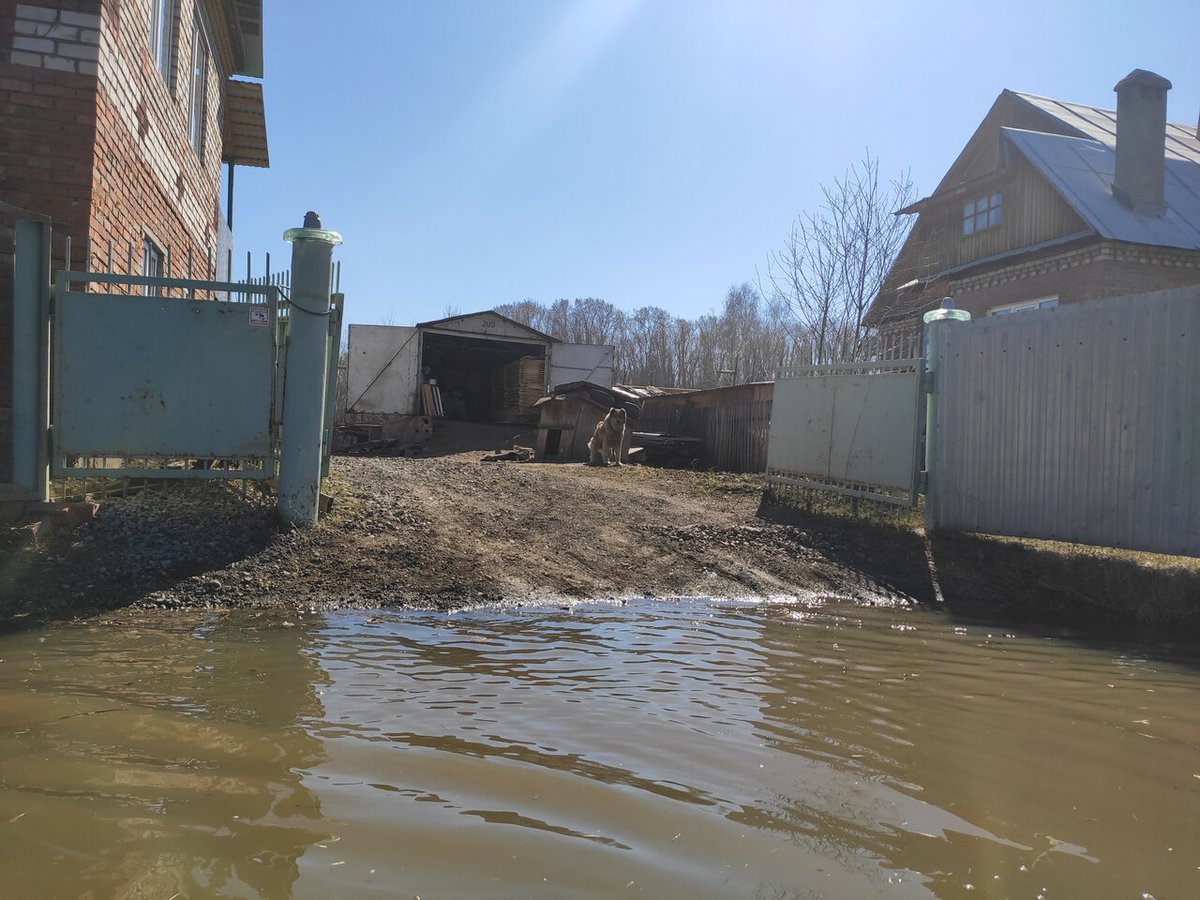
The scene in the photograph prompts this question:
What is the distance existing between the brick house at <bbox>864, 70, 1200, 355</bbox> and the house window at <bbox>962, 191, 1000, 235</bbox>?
0.03 metres

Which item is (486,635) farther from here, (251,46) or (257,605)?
(251,46)

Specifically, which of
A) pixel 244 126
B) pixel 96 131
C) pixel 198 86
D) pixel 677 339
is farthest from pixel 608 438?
pixel 677 339

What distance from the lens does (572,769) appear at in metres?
2.70

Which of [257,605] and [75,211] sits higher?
[75,211]

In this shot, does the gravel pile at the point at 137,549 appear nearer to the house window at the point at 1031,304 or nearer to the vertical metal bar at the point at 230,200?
the vertical metal bar at the point at 230,200

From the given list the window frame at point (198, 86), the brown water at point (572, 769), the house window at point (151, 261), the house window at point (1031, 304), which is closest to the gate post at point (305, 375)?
the brown water at point (572, 769)

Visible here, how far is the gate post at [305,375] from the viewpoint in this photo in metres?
6.18

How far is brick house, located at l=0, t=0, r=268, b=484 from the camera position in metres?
6.56

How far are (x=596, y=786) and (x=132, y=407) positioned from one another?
16.0ft

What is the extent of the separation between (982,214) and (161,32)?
19502mm

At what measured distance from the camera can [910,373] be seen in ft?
27.8

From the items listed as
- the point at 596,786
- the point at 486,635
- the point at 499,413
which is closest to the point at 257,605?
the point at 486,635

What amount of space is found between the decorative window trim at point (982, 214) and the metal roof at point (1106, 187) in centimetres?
140

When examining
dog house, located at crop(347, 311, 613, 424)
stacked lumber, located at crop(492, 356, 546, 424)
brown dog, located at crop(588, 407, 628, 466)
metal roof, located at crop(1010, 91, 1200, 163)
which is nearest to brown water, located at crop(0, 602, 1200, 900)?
brown dog, located at crop(588, 407, 628, 466)
